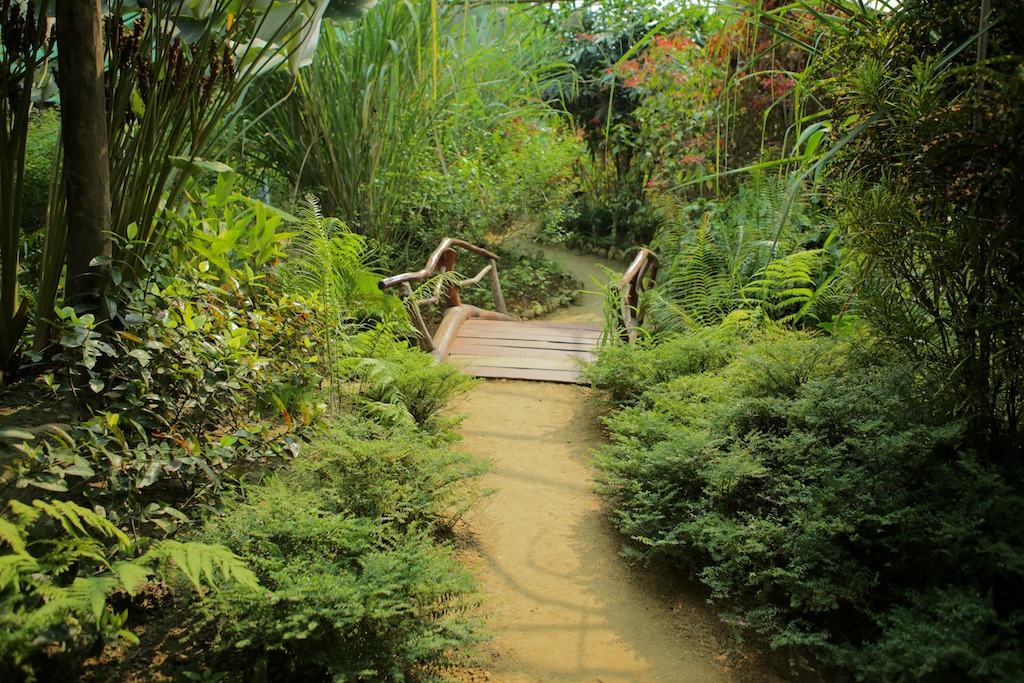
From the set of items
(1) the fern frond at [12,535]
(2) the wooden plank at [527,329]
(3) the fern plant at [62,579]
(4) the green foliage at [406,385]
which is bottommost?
(2) the wooden plank at [527,329]

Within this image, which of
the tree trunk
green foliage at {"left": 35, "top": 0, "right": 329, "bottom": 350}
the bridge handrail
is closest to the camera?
the tree trunk

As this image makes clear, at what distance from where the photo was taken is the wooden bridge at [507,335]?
5.30m

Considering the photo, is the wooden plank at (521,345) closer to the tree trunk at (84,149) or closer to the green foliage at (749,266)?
the green foliage at (749,266)

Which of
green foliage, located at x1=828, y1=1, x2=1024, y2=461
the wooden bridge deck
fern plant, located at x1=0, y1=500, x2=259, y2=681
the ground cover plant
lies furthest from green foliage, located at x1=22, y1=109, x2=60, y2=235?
green foliage, located at x1=828, y1=1, x2=1024, y2=461

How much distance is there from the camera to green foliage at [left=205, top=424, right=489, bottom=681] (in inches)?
77.7

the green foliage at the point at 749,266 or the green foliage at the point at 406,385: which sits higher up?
the green foliage at the point at 749,266

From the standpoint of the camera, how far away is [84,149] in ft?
8.38

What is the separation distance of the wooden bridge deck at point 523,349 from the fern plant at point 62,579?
124 inches

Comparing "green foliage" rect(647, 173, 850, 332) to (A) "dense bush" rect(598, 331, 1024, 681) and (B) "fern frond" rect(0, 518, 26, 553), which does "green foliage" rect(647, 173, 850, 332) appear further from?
(B) "fern frond" rect(0, 518, 26, 553)

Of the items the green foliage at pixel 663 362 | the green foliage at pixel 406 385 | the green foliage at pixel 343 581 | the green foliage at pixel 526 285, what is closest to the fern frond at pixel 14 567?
the green foliage at pixel 343 581

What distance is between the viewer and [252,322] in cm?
307

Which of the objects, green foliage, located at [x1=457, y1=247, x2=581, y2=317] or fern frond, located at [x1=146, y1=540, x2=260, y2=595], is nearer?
fern frond, located at [x1=146, y1=540, x2=260, y2=595]

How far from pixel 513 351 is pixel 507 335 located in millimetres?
373

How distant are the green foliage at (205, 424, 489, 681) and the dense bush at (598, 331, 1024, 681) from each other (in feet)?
3.04
